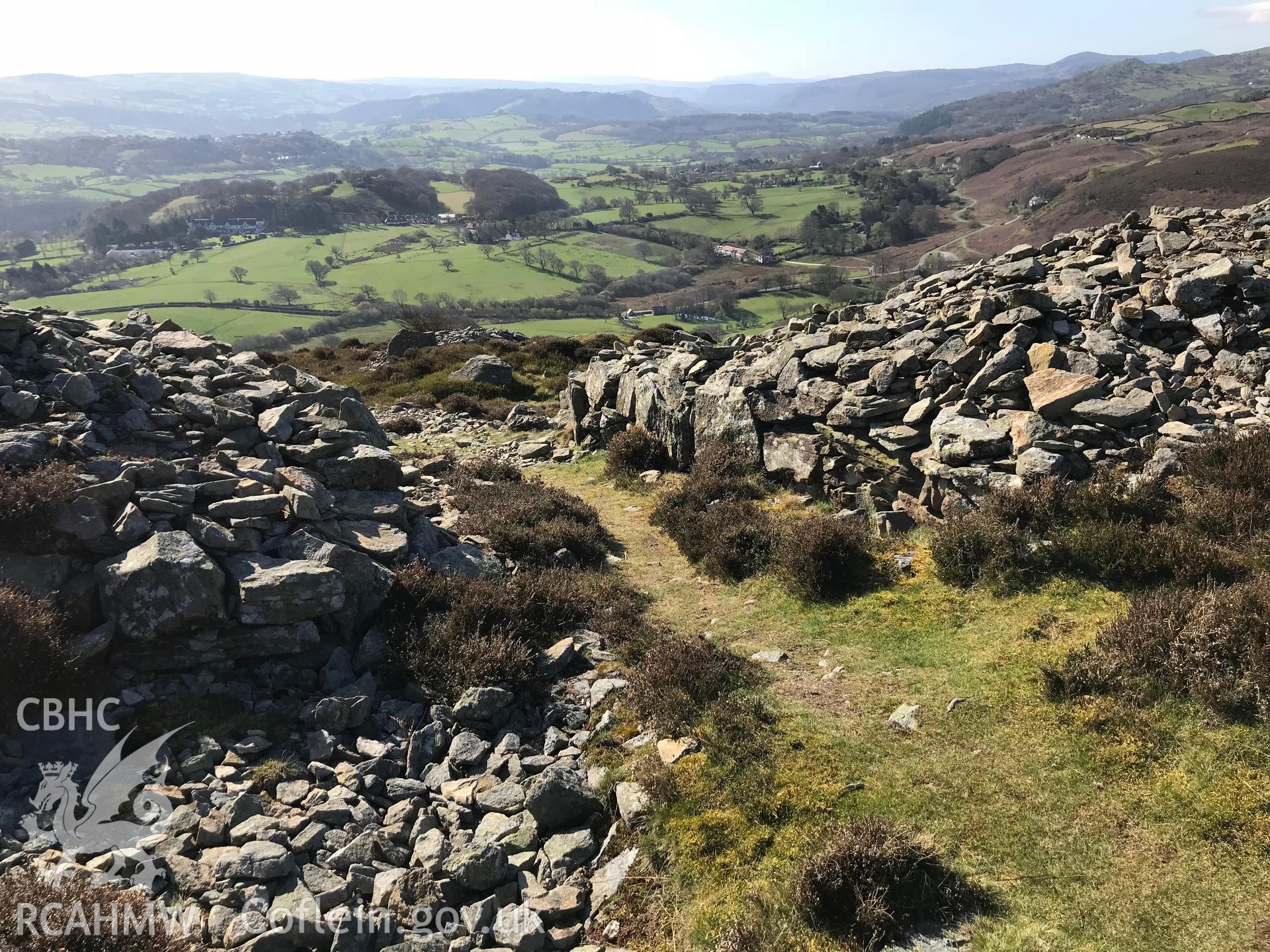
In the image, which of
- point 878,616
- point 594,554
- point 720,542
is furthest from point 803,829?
point 594,554

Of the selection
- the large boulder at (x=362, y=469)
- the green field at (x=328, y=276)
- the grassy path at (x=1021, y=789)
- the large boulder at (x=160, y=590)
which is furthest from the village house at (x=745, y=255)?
the large boulder at (x=160, y=590)

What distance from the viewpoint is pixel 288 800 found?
21.1ft

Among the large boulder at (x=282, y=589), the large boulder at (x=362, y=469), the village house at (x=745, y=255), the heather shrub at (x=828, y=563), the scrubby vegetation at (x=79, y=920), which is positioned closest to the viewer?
the scrubby vegetation at (x=79, y=920)

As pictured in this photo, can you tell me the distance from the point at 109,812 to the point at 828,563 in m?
8.89

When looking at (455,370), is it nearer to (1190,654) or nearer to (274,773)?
(274,773)

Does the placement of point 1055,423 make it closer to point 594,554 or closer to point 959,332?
point 959,332

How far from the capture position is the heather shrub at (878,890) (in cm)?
495

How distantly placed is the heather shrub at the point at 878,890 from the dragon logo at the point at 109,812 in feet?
17.4

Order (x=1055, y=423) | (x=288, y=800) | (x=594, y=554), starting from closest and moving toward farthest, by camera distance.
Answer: (x=288, y=800) → (x=1055, y=423) → (x=594, y=554)

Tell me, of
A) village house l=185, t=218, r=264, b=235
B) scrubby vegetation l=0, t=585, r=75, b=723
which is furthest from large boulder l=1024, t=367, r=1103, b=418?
village house l=185, t=218, r=264, b=235

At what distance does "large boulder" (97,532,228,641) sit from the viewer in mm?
7566

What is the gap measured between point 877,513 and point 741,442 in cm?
407

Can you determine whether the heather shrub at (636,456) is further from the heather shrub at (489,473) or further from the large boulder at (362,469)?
the large boulder at (362,469)

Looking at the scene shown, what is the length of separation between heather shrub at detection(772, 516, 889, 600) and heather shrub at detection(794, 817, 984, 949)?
16.6 feet
